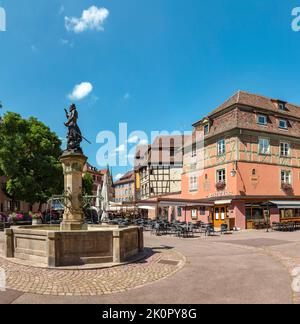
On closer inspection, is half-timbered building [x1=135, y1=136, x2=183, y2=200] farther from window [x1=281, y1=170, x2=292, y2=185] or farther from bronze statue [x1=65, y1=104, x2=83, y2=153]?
bronze statue [x1=65, y1=104, x2=83, y2=153]

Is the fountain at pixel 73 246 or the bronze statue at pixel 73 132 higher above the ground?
the bronze statue at pixel 73 132

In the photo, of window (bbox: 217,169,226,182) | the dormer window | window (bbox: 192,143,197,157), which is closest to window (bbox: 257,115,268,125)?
the dormer window

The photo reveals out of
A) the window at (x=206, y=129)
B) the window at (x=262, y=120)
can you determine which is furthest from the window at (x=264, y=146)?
the window at (x=206, y=129)

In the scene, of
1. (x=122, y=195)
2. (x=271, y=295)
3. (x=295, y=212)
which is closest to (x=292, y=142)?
(x=295, y=212)

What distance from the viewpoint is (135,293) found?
6.84m

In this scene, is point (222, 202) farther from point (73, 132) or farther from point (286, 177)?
point (73, 132)

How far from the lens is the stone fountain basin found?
9180 mm

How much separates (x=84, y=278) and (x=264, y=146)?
25.3m

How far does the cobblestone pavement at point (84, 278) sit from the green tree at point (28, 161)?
898 inches

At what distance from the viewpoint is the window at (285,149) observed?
30745mm

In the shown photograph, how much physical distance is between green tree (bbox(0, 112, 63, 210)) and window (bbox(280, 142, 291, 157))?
23.4 metres

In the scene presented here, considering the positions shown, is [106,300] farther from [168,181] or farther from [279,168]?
[168,181]

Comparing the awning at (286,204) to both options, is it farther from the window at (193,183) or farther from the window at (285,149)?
the window at (193,183)
